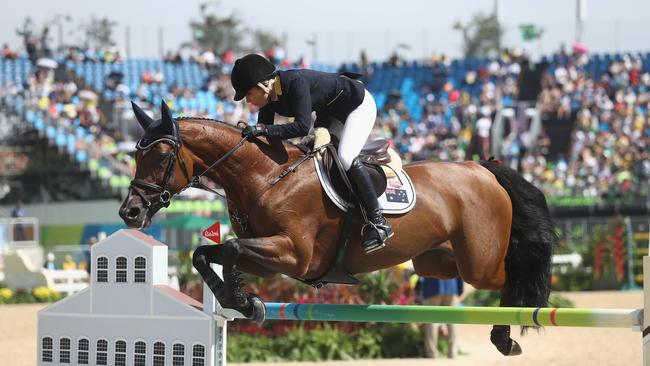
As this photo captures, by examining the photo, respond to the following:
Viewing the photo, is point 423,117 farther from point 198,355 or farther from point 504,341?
point 198,355

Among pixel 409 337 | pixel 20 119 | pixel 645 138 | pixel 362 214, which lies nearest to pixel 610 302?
pixel 409 337

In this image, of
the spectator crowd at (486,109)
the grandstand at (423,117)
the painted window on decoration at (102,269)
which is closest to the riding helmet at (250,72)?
the painted window on decoration at (102,269)

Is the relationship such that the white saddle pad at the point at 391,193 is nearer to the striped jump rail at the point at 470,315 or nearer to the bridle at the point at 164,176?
the striped jump rail at the point at 470,315

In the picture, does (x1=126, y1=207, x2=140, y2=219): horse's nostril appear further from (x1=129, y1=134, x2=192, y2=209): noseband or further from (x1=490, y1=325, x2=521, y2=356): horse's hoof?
(x1=490, y1=325, x2=521, y2=356): horse's hoof

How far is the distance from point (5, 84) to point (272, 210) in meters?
21.4

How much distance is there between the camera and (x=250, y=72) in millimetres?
5812

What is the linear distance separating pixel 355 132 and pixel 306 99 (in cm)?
48

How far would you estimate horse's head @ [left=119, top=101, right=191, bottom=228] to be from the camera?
5625mm

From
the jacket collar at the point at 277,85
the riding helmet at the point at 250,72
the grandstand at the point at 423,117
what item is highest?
the riding helmet at the point at 250,72

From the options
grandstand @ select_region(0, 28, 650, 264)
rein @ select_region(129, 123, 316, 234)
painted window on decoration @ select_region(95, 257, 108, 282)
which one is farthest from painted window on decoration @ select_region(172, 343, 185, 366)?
grandstand @ select_region(0, 28, 650, 264)

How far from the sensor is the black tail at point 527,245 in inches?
263

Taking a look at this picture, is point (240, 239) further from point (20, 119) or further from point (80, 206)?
point (20, 119)

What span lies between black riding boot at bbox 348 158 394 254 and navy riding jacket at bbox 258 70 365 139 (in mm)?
409

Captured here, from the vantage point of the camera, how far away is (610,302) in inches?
605
